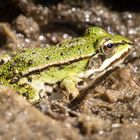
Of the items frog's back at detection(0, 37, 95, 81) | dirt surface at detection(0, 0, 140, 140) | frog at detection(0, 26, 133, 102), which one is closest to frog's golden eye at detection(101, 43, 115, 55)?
frog at detection(0, 26, 133, 102)

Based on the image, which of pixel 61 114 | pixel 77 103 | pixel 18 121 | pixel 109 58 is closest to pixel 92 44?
pixel 109 58

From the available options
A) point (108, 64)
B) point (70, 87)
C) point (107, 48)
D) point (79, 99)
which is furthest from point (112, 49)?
point (79, 99)

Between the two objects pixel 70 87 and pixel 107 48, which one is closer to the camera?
pixel 70 87

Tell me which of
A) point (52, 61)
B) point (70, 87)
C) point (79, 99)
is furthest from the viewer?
point (52, 61)

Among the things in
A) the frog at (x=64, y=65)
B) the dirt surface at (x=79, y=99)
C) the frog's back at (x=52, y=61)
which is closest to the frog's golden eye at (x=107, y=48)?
the frog at (x=64, y=65)

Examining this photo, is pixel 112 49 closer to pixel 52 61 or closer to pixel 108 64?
pixel 108 64

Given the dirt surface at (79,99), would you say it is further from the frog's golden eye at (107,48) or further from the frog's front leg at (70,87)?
the frog's golden eye at (107,48)

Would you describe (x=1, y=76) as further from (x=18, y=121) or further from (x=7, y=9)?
(x=7, y=9)
